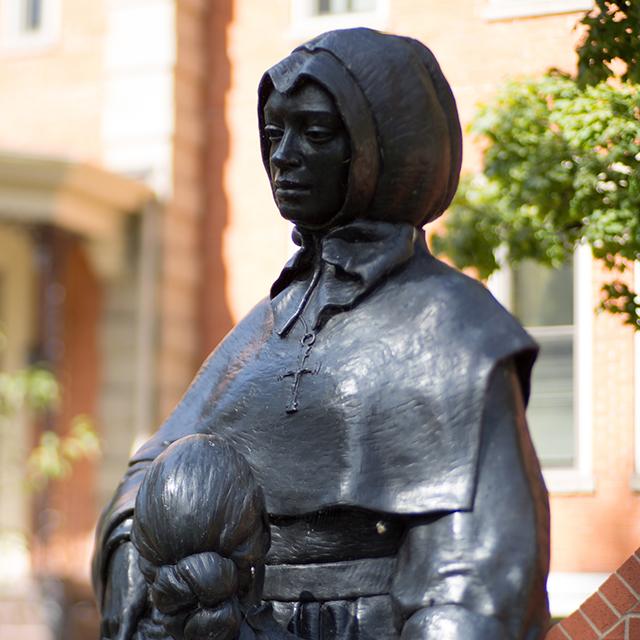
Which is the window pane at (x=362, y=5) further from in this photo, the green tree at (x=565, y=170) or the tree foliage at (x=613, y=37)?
the tree foliage at (x=613, y=37)

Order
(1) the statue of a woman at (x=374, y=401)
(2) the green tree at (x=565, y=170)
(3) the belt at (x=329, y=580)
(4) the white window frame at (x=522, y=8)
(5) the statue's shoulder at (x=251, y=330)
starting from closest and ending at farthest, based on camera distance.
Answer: (1) the statue of a woman at (x=374, y=401), (3) the belt at (x=329, y=580), (5) the statue's shoulder at (x=251, y=330), (2) the green tree at (x=565, y=170), (4) the white window frame at (x=522, y=8)

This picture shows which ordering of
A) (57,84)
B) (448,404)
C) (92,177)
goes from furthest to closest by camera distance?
(57,84), (92,177), (448,404)

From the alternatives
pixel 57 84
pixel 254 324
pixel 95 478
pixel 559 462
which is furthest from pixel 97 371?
pixel 254 324

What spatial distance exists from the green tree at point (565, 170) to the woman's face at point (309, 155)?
3938 millimetres

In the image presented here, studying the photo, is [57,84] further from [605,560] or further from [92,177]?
[605,560]

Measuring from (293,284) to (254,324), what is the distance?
0.12 m

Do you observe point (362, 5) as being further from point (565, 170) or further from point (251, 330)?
point (251, 330)

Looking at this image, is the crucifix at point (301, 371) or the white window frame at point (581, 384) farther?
the white window frame at point (581, 384)

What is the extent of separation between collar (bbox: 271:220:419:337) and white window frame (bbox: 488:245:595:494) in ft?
33.0

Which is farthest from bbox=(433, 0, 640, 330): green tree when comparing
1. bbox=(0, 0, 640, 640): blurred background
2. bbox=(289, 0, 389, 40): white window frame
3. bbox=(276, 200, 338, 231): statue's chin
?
bbox=(289, 0, 389, 40): white window frame

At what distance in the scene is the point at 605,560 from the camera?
1289 centimetres

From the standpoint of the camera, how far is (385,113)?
2.95 metres

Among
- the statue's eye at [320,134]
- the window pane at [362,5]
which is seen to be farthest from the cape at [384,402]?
the window pane at [362,5]

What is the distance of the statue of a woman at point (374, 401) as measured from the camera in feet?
8.91
